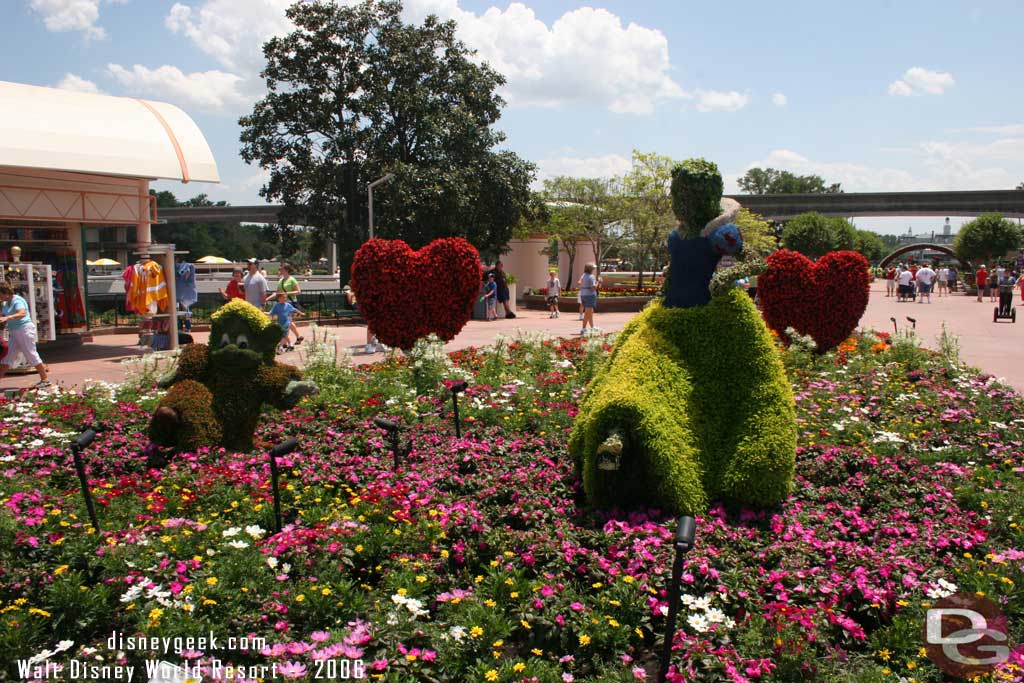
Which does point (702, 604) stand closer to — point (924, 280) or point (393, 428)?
point (393, 428)

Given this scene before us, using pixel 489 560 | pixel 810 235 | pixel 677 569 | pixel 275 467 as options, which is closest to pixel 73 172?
pixel 275 467

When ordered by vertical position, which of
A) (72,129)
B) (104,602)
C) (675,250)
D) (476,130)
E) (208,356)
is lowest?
(104,602)

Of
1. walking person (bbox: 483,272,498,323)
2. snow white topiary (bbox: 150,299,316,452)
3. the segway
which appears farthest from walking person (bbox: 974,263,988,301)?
snow white topiary (bbox: 150,299,316,452)

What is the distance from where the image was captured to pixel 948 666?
124 inches

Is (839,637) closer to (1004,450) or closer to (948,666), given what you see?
(948,666)

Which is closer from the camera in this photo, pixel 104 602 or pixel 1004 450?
pixel 104 602

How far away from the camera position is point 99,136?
1302cm

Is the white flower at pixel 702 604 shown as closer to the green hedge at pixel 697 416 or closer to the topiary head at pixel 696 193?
the green hedge at pixel 697 416

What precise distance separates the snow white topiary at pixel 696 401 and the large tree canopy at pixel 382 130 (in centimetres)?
1703

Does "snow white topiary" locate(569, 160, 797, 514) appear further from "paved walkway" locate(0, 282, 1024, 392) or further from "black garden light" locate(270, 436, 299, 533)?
"paved walkway" locate(0, 282, 1024, 392)

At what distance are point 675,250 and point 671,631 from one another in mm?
3036

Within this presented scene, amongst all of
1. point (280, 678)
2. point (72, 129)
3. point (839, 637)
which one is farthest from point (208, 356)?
point (72, 129)

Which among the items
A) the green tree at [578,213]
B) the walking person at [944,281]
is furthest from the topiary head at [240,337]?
the walking person at [944,281]

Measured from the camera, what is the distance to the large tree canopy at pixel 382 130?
22.1 meters
